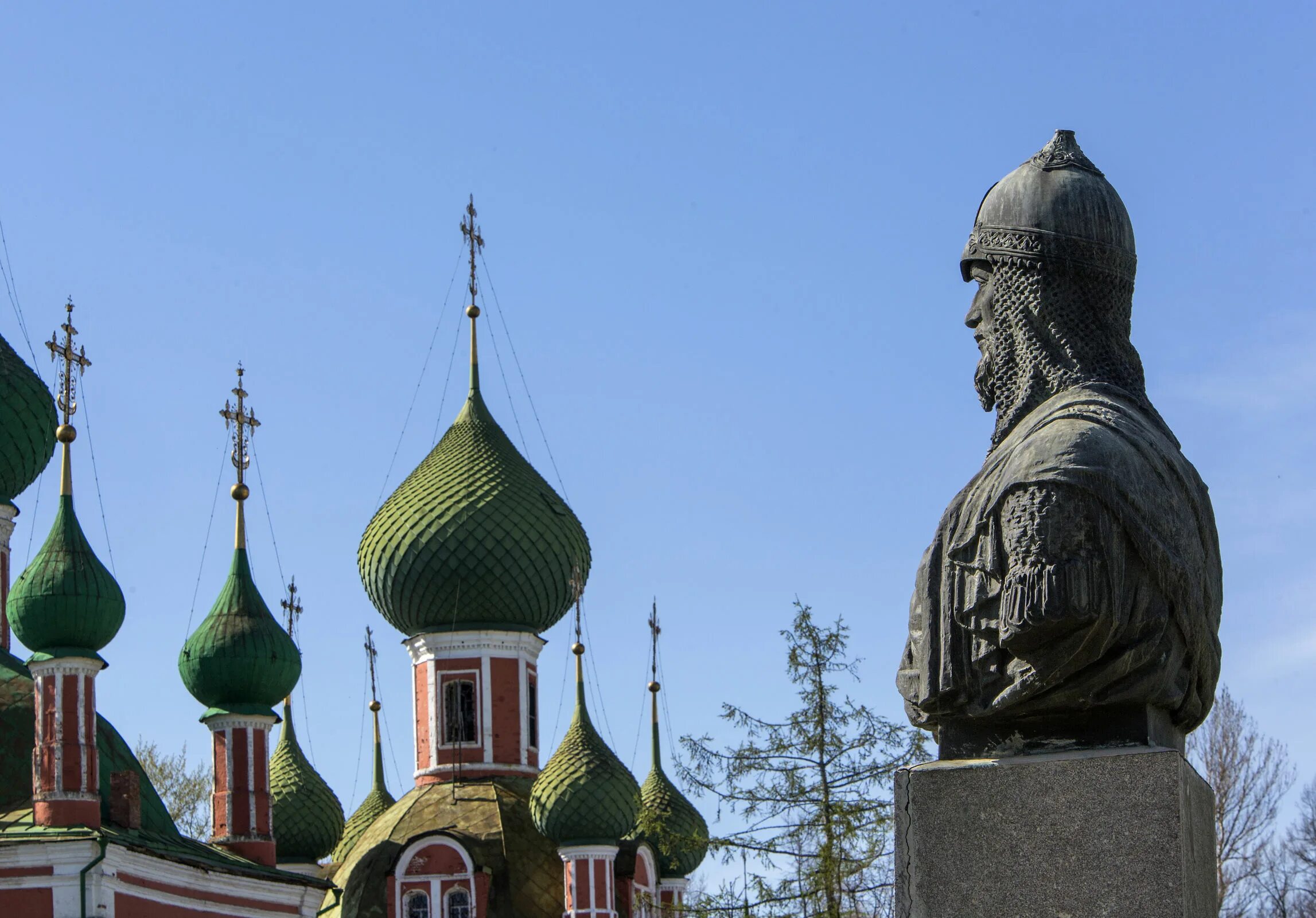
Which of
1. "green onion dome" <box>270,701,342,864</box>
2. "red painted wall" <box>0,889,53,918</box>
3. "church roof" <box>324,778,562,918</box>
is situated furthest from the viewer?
"green onion dome" <box>270,701,342,864</box>

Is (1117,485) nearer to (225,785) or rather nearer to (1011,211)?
(1011,211)

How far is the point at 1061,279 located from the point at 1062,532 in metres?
0.71

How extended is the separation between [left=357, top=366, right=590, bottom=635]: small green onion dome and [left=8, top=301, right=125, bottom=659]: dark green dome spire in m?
8.93

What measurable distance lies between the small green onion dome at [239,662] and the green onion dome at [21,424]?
2549 mm

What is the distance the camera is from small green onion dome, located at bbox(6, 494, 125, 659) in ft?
72.6

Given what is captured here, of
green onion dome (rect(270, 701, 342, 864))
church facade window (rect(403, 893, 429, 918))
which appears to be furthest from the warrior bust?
green onion dome (rect(270, 701, 342, 864))

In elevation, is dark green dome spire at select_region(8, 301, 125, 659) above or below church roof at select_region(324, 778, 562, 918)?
above

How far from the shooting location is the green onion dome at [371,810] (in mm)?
32094

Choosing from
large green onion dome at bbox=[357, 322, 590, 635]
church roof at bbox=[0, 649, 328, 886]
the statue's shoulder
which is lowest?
the statue's shoulder

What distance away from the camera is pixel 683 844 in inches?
728

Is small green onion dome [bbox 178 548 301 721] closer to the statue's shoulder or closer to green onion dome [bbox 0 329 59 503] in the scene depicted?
green onion dome [bbox 0 329 59 503]

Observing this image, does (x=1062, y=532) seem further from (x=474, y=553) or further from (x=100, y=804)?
(x=474, y=553)

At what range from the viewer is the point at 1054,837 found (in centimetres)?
463

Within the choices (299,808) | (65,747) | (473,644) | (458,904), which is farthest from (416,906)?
(65,747)
